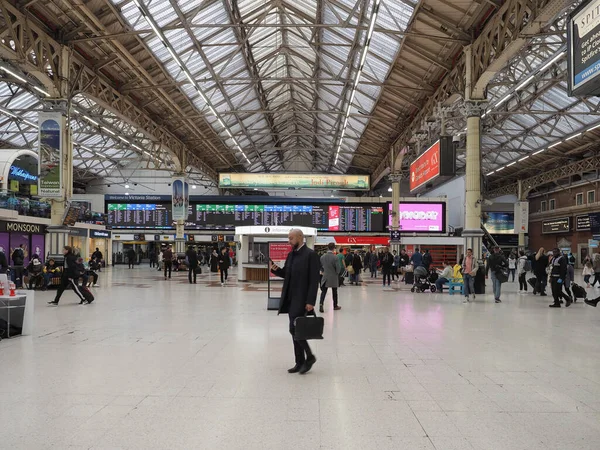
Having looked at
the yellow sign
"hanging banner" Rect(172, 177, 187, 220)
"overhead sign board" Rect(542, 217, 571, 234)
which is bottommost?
"overhead sign board" Rect(542, 217, 571, 234)

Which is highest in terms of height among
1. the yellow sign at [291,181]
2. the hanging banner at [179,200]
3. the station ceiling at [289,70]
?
the station ceiling at [289,70]

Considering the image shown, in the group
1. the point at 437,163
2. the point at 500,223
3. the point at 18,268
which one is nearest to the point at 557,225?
the point at 500,223

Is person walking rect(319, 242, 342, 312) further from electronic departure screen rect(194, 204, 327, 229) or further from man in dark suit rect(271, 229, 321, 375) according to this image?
electronic departure screen rect(194, 204, 327, 229)

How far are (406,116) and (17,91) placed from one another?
756 inches

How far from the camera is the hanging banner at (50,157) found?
1520 centimetres

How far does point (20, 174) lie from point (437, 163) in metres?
19.3

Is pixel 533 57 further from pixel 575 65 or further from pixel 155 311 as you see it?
pixel 155 311

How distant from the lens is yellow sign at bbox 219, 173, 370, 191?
3528 centimetres

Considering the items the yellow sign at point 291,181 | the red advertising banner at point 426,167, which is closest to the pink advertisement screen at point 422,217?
the yellow sign at point 291,181

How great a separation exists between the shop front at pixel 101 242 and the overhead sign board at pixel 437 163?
22683 mm

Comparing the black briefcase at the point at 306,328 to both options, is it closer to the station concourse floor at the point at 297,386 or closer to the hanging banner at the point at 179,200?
the station concourse floor at the point at 297,386

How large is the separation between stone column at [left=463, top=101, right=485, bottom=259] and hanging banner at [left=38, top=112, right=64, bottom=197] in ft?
40.8

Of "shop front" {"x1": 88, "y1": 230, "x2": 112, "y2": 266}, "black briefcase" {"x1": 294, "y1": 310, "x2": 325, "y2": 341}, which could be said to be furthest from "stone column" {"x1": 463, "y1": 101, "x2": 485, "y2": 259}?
"shop front" {"x1": 88, "y1": 230, "x2": 112, "y2": 266}

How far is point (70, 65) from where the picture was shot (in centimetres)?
1688
